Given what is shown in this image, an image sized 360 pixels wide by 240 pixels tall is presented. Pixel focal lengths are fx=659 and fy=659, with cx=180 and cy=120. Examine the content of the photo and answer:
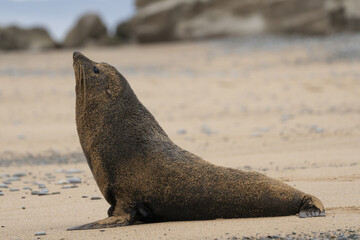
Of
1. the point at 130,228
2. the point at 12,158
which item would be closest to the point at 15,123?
the point at 12,158

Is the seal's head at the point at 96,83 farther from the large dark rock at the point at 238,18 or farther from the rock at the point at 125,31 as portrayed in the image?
the rock at the point at 125,31

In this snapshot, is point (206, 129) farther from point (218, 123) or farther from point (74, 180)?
point (74, 180)

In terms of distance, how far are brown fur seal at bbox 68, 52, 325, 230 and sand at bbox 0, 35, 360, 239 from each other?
0.38 ft

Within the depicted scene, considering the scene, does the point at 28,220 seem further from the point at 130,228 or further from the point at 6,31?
the point at 6,31

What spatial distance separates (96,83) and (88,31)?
31678 millimetres

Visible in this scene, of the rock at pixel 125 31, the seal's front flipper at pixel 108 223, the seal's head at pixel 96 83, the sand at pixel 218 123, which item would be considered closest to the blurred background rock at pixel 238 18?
the sand at pixel 218 123

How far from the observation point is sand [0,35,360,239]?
4.93 m

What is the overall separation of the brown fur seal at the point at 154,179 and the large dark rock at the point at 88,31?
30.8m

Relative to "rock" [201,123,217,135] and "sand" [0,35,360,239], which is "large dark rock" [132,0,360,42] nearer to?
"sand" [0,35,360,239]

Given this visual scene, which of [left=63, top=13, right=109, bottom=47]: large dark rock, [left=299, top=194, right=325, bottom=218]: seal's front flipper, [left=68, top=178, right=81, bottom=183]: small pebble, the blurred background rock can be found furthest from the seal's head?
[left=63, top=13, right=109, bottom=47]: large dark rock

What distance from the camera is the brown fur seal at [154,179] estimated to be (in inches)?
191

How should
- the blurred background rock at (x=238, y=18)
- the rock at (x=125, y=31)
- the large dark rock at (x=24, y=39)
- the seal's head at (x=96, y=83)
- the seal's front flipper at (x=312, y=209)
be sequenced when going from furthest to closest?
the rock at (x=125, y=31) < the large dark rock at (x=24, y=39) < the blurred background rock at (x=238, y=18) < the seal's head at (x=96, y=83) < the seal's front flipper at (x=312, y=209)

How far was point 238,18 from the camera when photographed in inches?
1006

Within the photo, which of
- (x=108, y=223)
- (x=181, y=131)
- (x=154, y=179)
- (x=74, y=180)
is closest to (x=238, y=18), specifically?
(x=181, y=131)
